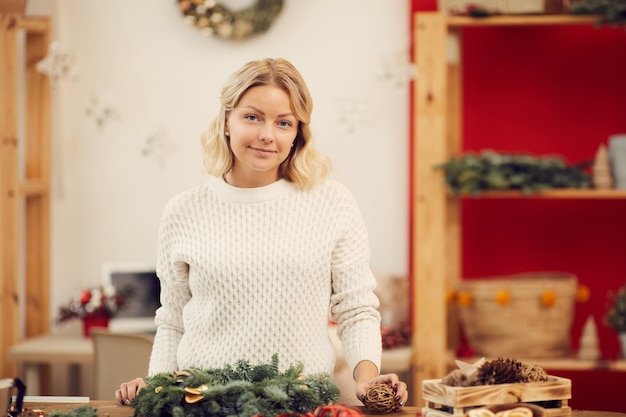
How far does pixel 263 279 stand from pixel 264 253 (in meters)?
0.06

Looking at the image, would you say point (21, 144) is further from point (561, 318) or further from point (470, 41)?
point (561, 318)

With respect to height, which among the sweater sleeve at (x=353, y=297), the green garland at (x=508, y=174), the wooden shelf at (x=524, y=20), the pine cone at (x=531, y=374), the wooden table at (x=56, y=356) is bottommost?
the wooden table at (x=56, y=356)

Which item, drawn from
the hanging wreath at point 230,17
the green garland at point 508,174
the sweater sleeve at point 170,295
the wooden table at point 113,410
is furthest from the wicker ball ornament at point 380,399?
the hanging wreath at point 230,17

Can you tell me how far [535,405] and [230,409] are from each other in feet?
1.75

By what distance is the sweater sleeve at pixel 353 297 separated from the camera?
81.0 inches

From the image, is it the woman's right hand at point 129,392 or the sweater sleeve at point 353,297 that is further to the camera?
the sweater sleeve at point 353,297

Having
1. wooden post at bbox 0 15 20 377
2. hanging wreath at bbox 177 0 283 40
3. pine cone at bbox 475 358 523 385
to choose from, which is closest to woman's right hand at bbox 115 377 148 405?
pine cone at bbox 475 358 523 385

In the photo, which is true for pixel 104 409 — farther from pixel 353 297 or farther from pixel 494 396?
pixel 494 396

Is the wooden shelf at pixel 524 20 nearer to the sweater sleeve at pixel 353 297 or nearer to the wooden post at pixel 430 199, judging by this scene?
the wooden post at pixel 430 199

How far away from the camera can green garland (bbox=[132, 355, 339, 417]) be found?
158 centimetres

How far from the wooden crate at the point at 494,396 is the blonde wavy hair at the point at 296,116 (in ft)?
2.25

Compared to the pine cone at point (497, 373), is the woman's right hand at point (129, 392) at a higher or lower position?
lower

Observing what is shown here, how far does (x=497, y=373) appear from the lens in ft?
5.34

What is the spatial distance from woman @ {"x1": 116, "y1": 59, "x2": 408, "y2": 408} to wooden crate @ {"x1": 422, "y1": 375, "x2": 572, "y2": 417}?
352 mm
